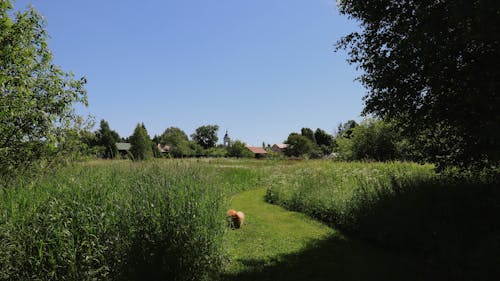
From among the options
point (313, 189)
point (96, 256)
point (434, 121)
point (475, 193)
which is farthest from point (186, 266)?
point (313, 189)

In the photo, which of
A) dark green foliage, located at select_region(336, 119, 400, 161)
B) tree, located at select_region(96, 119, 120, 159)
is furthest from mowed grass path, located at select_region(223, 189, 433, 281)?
dark green foliage, located at select_region(336, 119, 400, 161)

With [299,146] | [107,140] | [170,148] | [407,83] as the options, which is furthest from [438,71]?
[299,146]

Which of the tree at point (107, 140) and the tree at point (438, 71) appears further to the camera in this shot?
the tree at point (107, 140)

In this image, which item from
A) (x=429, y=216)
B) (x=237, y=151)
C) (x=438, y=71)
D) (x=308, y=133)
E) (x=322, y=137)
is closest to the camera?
(x=438, y=71)

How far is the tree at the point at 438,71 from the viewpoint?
3889 millimetres

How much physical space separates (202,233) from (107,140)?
44875mm

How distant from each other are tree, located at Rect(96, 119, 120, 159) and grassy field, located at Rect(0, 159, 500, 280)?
542 millimetres

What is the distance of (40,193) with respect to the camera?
13.4 ft

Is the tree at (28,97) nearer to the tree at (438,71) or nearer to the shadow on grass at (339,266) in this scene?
the shadow on grass at (339,266)

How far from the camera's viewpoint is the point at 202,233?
159 inches

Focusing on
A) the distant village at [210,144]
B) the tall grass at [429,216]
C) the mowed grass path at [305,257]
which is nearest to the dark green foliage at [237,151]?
the distant village at [210,144]

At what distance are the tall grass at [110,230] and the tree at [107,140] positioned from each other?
2471 mm

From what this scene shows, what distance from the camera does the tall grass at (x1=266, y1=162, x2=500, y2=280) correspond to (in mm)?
4156

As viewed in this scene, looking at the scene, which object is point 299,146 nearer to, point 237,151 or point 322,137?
point 237,151
